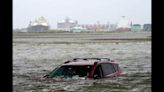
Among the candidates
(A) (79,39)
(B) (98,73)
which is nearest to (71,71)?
(B) (98,73)

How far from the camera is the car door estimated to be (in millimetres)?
16894

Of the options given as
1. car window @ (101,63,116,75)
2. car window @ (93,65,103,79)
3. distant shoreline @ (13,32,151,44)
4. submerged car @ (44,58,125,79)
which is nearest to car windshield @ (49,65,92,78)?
submerged car @ (44,58,125,79)

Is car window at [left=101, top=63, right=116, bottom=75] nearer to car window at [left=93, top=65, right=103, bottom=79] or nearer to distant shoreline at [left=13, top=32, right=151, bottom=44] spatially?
car window at [left=93, top=65, right=103, bottom=79]

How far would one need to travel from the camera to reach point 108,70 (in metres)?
17.6

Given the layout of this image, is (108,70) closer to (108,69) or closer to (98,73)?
(108,69)

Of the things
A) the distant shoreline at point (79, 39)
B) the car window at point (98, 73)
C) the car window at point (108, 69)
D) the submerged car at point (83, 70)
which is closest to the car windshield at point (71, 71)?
the submerged car at point (83, 70)

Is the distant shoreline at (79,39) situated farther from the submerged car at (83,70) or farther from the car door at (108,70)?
the submerged car at (83,70)

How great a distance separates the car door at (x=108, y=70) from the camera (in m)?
16.9

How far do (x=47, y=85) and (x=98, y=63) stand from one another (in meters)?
2.23
